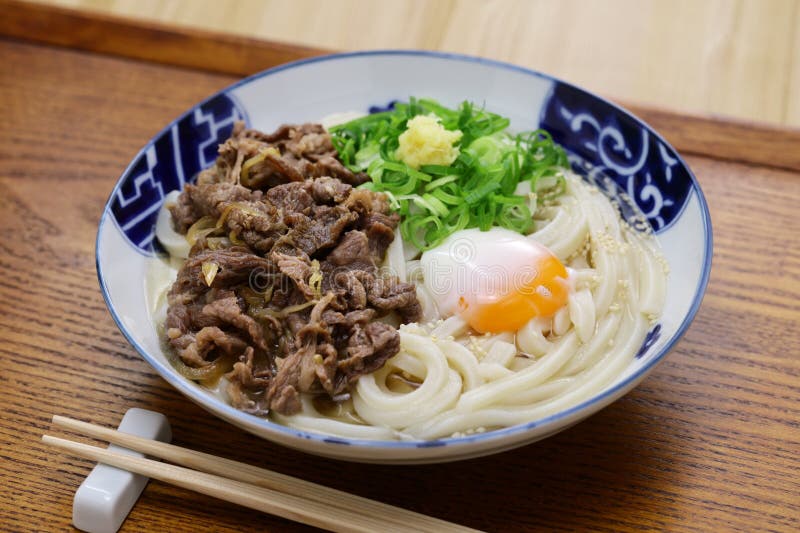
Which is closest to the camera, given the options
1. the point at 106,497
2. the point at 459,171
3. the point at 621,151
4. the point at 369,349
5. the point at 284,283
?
the point at 106,497

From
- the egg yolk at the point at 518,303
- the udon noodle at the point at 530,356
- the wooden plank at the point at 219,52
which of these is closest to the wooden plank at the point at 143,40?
the wooden plank at the point at 219,52

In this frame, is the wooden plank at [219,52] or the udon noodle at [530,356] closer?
the udon noodle at [530,356]

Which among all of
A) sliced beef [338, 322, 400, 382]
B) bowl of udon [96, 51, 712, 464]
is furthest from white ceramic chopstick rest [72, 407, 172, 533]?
sliced beef [338, 322, 400, 382]

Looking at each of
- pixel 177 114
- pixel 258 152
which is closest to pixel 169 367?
pixel 258 152

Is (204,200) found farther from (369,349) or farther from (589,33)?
(589,33)

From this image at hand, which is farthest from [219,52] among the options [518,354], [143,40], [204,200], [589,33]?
[518,354]

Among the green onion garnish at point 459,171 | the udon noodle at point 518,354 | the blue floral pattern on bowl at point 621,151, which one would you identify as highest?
the blue floral pattern on bowl at point 621,151

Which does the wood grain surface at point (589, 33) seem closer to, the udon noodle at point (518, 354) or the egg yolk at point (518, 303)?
the udon noodle at point (518, 354)
